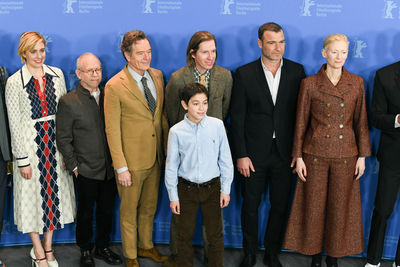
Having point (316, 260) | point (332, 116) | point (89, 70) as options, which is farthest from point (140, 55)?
point (316, 260)

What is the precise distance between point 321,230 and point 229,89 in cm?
139

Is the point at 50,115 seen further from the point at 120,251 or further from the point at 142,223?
the point at 120,251

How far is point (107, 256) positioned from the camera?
4.19 m

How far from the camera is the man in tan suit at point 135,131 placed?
11.9 ft

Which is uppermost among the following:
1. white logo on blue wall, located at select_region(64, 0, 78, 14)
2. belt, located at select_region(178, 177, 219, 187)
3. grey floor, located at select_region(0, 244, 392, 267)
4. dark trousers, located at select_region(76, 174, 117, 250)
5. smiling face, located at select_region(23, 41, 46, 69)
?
white logo on blue wall, located at select_region(64, 0, 78, 14)

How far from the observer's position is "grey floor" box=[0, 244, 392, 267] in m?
4.16

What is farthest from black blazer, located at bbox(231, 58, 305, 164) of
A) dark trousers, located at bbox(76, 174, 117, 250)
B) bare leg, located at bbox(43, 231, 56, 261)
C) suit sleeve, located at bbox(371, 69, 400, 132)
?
bare leg, located at bbox(43, 231, 56, 261)

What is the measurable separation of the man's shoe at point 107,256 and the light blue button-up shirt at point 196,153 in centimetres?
110

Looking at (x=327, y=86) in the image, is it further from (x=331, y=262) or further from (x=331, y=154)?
(x=331, y=262)

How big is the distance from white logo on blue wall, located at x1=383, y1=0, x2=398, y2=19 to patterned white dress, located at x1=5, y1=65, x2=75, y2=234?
2741 millimetres

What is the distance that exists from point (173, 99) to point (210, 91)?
12.2 inches

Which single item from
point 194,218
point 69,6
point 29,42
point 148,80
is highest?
point 69,6

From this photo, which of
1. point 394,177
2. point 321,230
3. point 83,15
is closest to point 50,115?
point 83,15

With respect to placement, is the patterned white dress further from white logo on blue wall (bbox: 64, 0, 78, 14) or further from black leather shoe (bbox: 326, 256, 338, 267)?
black leather shoe (bbox: 326, 256, 338, 267)
